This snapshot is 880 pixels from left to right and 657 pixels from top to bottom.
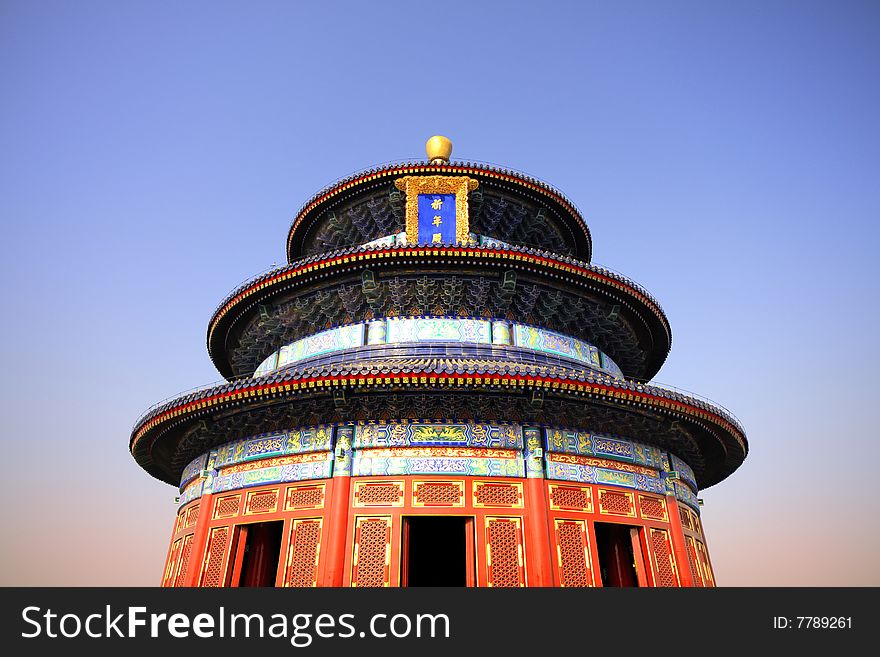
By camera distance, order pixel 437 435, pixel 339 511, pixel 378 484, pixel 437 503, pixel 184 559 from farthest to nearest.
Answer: pixel 184 559 → pixel 437 435 → pixel 378 484 → pixel 437 503 → pixel 339 511

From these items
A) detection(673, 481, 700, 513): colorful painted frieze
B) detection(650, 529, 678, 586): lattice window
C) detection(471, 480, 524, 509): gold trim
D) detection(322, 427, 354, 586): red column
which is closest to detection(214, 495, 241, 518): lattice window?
detection(322, 427, 354, 586): red column

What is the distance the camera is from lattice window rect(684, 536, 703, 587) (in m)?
13.9

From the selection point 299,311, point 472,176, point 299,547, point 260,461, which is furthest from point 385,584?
point 472,176

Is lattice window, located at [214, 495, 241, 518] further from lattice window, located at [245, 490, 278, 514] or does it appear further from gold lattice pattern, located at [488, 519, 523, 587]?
gold lattice pattern, located at [488, 519, 523, 587]

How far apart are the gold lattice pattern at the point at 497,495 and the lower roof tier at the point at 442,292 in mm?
5130

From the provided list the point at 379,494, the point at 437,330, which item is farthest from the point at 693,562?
the point at 437,330

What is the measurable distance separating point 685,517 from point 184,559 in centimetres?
1260

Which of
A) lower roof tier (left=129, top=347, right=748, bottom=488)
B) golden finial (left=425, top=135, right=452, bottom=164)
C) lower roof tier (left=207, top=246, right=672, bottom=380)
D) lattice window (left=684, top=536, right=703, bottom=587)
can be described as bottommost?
lattice window (left=684, top=536, right=703, bottom=587)

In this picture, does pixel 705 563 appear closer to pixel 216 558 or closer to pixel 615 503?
pixel 615 503

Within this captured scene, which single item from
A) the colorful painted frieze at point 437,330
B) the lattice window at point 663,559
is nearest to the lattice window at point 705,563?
the lattice window at point 663,559

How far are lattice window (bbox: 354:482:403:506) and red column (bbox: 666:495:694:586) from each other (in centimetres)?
666

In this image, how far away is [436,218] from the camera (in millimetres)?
18375
